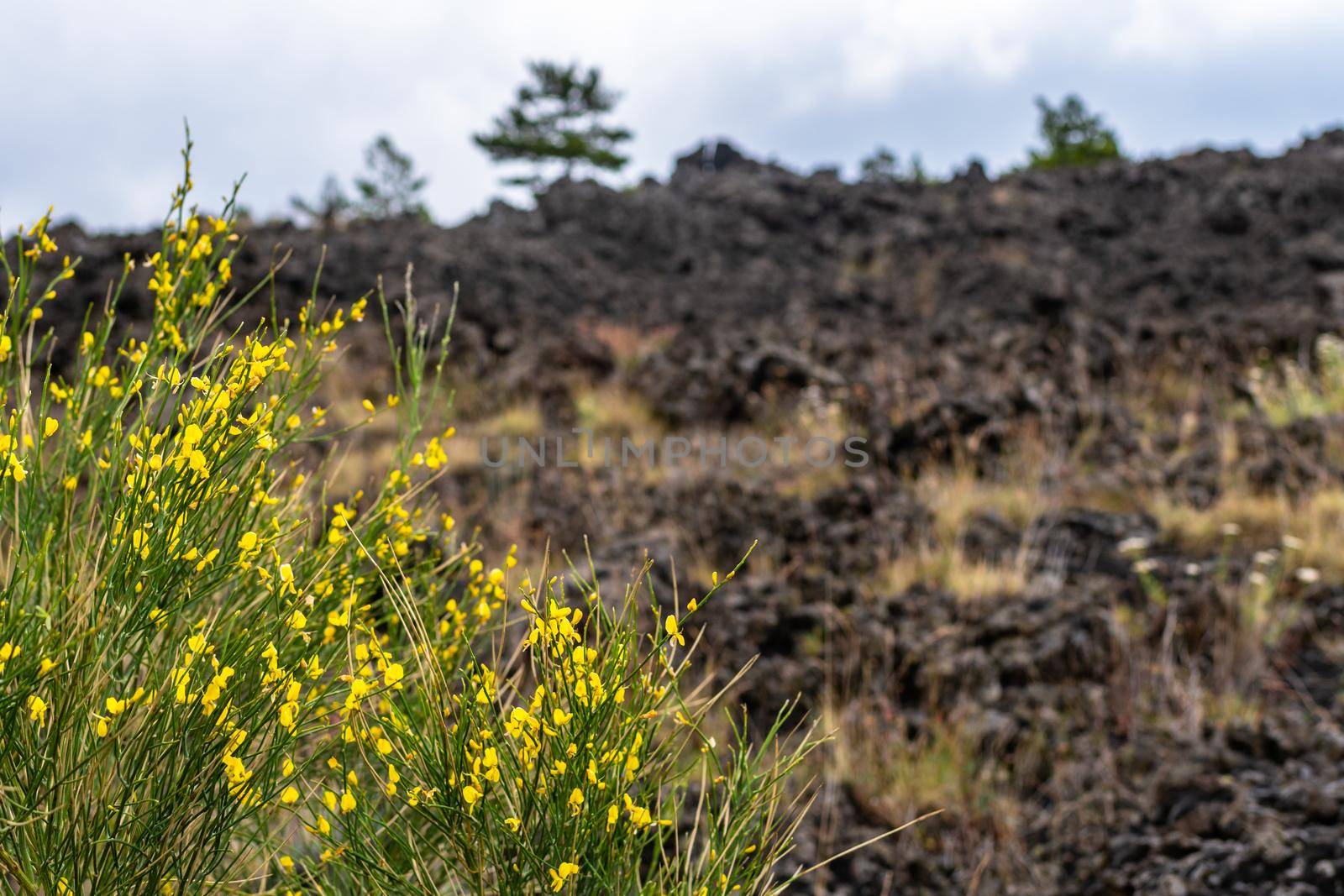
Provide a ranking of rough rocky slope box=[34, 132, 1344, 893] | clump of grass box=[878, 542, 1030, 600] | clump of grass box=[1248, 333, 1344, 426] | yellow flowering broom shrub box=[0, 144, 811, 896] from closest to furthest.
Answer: yellow flowering broom shrub box=[0, 144, 811, 896] < rough rocky slope box=[34, 132, 1344, 893] < clump of grass box=[878, 542, 1030, 600] < clump of grass box=[1248, 333, 1344, 426]

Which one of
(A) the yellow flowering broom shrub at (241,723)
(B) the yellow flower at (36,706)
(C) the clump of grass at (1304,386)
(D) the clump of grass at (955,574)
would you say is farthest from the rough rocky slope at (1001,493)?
(B) the yellow flower at (36,706)

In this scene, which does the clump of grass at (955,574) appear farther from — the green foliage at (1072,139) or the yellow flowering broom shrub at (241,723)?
the green foliage at (1072,139)

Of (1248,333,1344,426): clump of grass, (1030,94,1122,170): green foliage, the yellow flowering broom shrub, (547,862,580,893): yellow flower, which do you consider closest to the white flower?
(1248,333,1344,426): clump of grass

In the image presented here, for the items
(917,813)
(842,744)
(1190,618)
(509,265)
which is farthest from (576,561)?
(509,265)

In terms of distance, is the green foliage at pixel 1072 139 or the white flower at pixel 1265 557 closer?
the white flower at pixel 1265 557

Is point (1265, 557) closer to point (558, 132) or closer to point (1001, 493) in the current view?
point (1001, 493)

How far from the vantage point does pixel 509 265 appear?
40.2 feet

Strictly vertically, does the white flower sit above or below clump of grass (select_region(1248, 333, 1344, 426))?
below

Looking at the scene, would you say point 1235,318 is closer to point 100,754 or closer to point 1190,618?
point 1190,618

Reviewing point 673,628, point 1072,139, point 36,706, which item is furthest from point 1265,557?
point 1072,139

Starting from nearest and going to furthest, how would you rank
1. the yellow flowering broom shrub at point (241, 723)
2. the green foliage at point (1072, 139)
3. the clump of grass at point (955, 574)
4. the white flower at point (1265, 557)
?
the yellow flowering broom shrub at point (241, 723)
the white flower at point (1265, 557)
the clump of grass at point (955, 574)
the green foliage at point (1072, 139)

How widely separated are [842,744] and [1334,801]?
64.1 inches

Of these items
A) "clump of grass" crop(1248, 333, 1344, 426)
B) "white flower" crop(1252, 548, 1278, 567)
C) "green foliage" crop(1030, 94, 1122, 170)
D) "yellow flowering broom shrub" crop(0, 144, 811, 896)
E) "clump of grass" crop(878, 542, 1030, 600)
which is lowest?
"clump of grass" crop(878, 542, 1030, 600)

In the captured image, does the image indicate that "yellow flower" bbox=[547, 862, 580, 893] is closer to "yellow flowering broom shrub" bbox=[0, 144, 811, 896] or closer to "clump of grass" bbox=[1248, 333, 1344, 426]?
"yellow flowering broom shrub" bbox=[0, 144, 811, 896]
